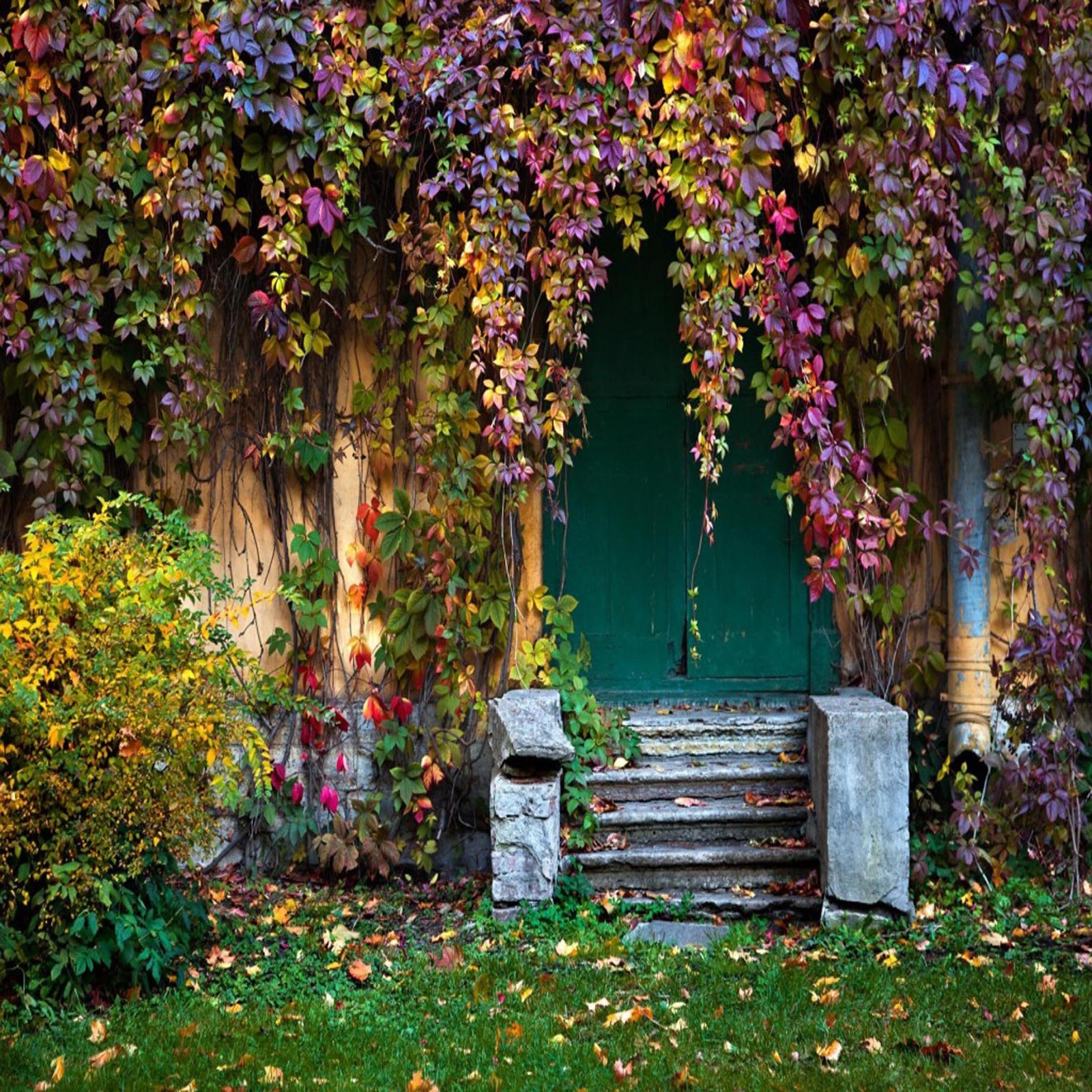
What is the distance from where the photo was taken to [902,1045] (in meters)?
4.20

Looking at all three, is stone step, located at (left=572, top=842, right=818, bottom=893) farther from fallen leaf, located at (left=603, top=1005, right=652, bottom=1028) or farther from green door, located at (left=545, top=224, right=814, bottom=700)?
fallen leaf, located at (left=603, top=1005, right=652, bottom=1028)

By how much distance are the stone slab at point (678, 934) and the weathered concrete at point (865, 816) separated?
481 mm

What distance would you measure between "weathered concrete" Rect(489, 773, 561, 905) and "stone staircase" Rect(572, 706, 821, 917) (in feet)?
1.05

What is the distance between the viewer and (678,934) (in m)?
5.43

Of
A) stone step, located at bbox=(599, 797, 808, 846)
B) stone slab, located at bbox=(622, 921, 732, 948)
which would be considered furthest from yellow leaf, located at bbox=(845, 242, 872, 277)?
stone slab, located at bbox=(622, 921, 732, 948)

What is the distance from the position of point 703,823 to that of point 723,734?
576 mm

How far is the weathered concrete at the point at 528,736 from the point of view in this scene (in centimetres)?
564

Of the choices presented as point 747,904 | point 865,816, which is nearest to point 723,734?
point 747,904

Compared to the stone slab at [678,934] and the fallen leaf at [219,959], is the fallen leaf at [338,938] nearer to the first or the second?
the fallen leaf at [219,959]

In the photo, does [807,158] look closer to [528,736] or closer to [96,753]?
[528,736]

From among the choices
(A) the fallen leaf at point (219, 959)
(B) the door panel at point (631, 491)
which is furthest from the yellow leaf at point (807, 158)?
(A) the fallen leaf at point (219, 959)

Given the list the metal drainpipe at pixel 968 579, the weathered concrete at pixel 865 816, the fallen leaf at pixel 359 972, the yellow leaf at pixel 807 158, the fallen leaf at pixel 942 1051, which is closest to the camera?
the fallen leaf at pixel 942 1051

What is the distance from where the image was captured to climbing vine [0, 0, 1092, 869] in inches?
220

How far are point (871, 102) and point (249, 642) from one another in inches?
151
